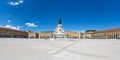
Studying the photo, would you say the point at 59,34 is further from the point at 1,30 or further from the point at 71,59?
the point at 71,59

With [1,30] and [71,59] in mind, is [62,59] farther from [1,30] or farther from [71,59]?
[1,30]

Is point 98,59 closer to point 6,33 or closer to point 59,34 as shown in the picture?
point 59,34

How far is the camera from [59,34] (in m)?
88.7

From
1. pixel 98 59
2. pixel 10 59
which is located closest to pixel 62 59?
pixel 98 59

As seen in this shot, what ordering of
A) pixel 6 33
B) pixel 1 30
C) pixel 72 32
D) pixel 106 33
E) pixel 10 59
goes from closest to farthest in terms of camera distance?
1. pixel 10 59
2. pixel 1 30
3. pixel 6 33
4. pixel 106 33
5. pixel 72 32

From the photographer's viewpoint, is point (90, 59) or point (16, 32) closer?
point (90, 59)

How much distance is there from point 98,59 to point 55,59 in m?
2.26

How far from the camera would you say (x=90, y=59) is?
25.5 feet

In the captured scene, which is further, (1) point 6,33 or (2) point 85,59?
(1) point 6,33

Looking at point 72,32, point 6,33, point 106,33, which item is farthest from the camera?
point 72,32

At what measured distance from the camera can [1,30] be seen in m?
88.2

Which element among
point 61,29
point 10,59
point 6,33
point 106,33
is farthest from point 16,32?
point 10,59

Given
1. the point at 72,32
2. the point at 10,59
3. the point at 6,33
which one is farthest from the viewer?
the point at 72,32

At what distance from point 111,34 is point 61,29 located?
3378 cm
